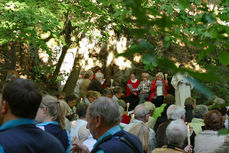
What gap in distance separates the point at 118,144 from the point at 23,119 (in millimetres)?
740

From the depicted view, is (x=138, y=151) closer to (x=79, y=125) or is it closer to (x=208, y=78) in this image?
(x=208, y=78)

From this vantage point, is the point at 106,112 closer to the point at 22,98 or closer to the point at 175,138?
the point at 22,98

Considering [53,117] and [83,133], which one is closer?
[53,117]

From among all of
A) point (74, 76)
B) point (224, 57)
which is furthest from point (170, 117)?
point (74, 76)

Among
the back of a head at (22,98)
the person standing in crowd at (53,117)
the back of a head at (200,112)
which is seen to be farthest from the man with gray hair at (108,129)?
→ the back of a head at (200,112)

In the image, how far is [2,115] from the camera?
7.43ft

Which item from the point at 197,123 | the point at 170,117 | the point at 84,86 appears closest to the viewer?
the point at 170,117

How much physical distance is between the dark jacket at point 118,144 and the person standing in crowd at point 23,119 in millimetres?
363

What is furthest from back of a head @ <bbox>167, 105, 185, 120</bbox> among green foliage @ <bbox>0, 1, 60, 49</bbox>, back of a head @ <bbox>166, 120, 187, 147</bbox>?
green foliage @ <bbox>0, 1, 60, 49</bbox>

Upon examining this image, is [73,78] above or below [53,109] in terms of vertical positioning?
below

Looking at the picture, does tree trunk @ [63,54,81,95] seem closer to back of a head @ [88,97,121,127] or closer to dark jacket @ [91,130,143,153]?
back of a head @ [88,97,121,127]

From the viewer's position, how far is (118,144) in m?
2.56

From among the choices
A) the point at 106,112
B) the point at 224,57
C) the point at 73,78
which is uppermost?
the point at 224,57

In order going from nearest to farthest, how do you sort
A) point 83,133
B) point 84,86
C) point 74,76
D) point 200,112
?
point 83,133 → point 200,112 → point 84,86 → point 74,76
